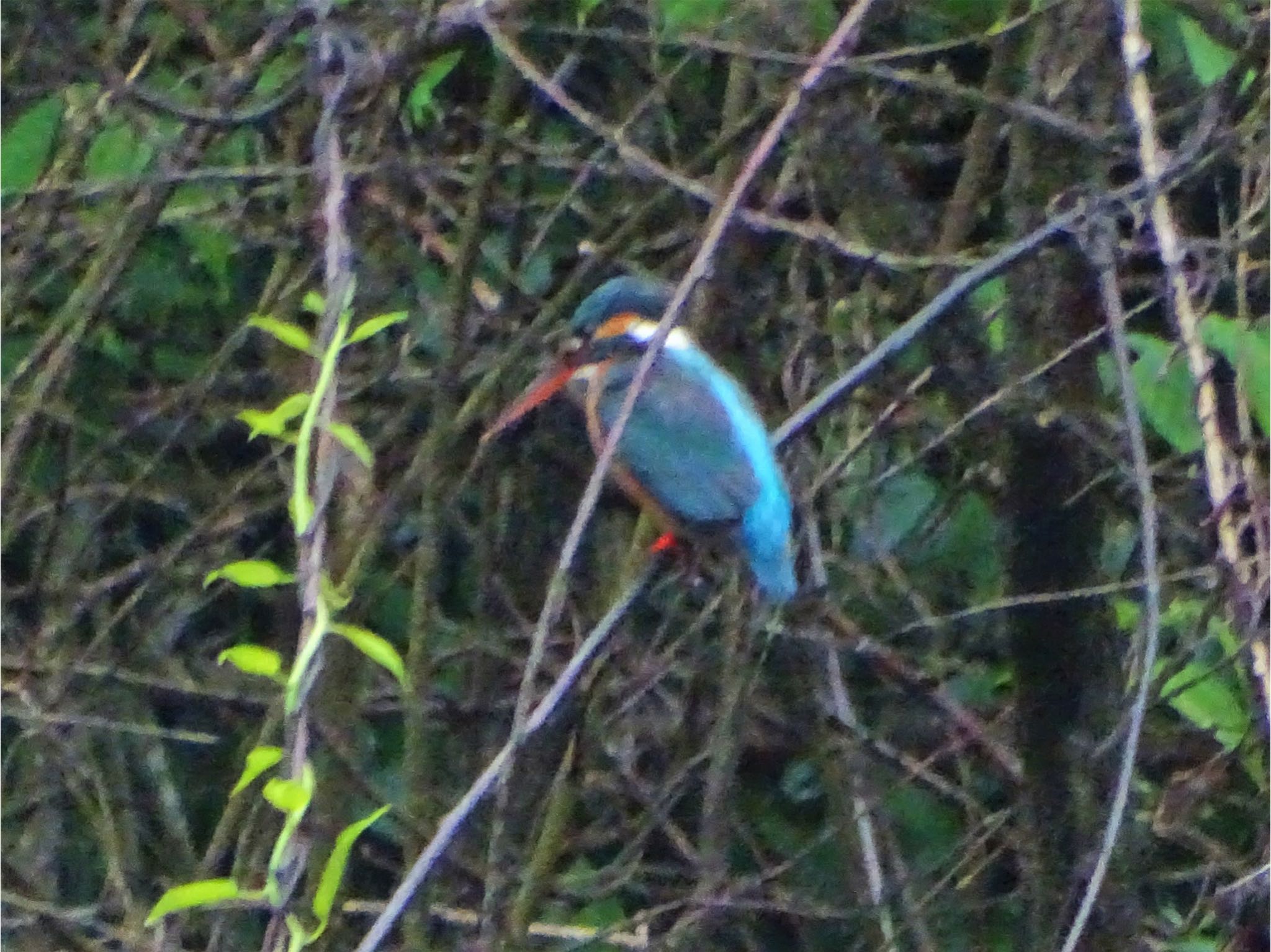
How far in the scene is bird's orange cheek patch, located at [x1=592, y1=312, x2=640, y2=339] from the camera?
2043 millimetres

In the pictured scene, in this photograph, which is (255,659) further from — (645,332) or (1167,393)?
(645,332)

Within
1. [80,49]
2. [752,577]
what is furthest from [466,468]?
[80,49]

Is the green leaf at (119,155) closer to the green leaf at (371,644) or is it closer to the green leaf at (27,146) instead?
the green leaf at (27,146)

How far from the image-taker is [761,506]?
6.60 feet

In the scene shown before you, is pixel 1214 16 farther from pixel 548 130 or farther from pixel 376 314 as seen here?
pixel 376 314

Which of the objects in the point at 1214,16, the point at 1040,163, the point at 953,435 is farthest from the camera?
the point at 953,435

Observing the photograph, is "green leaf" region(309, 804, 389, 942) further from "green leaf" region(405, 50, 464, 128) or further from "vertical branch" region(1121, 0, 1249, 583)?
"green leaf" region(405, 50, 464, 128)

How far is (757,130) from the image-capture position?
1.94 m

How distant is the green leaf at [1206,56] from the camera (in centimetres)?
163

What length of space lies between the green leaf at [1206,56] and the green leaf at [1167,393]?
281 millimetres

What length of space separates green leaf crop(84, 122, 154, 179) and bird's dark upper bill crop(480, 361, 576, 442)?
0.54 m

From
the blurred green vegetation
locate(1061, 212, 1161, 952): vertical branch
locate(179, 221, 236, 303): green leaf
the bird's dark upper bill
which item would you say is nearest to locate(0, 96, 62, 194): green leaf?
the blurred green vegetation

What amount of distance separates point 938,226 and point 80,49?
1.11 meters

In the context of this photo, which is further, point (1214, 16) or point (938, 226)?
point (938, 226)
